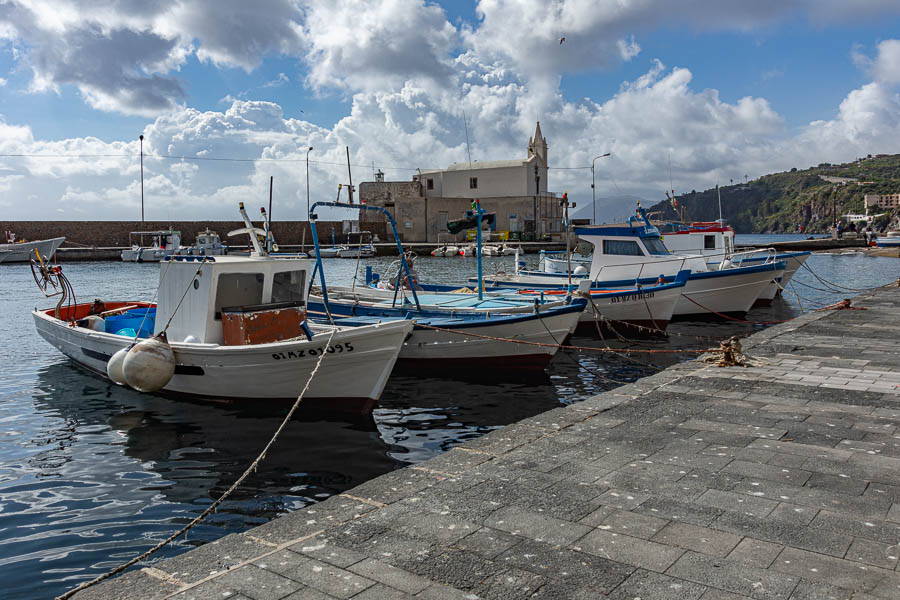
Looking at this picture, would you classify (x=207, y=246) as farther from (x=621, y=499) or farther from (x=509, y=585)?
(x=509, y=585)

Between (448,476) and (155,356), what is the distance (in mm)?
6156

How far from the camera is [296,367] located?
31.6ft

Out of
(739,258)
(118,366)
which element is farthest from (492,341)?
(739,258)

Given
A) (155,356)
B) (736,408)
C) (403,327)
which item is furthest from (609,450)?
(155,356)

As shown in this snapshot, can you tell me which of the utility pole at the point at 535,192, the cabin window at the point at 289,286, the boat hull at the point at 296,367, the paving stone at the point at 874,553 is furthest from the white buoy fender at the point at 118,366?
the utility pole at the point at 535,192

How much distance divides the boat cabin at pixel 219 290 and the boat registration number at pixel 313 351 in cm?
130

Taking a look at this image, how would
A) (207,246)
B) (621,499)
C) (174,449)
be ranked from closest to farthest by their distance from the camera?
(621,499), (174,449), (207,246)

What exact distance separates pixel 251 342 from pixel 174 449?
1946 millimetres

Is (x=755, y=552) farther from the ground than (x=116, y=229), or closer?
closer

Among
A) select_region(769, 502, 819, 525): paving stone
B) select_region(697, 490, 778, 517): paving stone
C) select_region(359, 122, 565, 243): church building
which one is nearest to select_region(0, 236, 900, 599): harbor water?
select_region(697, 490, 778, 517): paving stone

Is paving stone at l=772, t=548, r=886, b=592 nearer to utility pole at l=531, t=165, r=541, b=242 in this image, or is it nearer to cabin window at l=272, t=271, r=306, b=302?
cabin window at l=272, t=271, r=306, b=302

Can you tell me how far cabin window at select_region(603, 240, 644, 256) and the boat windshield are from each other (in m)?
0.35

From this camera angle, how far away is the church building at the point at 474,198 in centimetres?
7369

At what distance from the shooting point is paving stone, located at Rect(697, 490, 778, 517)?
4516 millimetres
